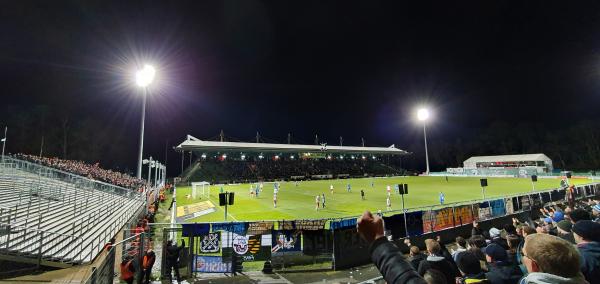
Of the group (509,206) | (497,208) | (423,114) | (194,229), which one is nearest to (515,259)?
(194,229)

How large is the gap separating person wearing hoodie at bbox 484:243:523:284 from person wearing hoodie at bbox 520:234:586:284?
6.34ft

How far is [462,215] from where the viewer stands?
1656 centimetres

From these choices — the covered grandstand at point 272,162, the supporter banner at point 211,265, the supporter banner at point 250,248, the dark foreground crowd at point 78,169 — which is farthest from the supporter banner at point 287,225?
the covered grandstand at point 272,162

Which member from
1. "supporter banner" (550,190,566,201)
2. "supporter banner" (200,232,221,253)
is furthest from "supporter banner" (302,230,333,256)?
"supporter banner" (550,190,566,201)

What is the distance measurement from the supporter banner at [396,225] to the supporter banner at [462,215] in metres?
4.50

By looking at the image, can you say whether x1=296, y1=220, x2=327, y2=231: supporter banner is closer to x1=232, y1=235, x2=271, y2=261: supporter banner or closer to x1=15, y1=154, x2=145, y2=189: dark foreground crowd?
x1=232, y1=235, x2=271, y2=261: supporter banner

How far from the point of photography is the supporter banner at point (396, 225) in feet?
45.2

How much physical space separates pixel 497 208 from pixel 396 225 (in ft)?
32.5

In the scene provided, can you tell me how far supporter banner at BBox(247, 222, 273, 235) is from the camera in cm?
1206

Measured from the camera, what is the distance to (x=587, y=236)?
3.49 metres

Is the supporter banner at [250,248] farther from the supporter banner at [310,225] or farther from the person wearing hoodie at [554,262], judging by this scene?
the person wearing hoodie at [554,262]

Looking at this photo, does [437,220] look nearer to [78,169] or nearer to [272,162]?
[78,169]

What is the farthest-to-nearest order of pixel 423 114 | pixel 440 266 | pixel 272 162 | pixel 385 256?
pixel 272 162 → pixel 423 114 → pixel 440 266 → pixel 385 256

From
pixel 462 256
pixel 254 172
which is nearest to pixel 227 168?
pixel 254 172
